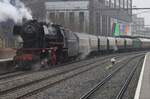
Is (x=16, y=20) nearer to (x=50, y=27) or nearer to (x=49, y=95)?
(x=50, y=27)

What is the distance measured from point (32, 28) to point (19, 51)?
1744 millimetres

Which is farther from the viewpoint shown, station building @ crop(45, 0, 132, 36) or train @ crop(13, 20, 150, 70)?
station building @ crop(45, 0, 132, 36)

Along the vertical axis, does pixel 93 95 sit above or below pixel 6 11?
below

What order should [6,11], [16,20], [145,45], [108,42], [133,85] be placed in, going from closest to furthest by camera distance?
[133,85] → [6,11] → [16,20] → [108,42] → [145,45]

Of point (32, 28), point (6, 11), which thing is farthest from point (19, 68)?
point (6, 11)

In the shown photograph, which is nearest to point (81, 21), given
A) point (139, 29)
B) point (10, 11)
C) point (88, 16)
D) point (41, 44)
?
point (88, 16)

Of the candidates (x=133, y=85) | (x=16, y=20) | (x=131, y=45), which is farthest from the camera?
(x=131, y=45)

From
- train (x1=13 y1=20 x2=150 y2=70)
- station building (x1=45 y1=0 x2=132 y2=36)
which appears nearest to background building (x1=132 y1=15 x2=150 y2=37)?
station building (x1=45 y1=0 x2=132 y2=36)

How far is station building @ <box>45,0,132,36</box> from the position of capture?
234ft

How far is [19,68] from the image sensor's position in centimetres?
2550

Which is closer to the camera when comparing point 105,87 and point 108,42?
point 105,87

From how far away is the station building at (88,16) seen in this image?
71375mm

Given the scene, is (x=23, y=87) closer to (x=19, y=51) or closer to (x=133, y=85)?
(x=133, y=85)

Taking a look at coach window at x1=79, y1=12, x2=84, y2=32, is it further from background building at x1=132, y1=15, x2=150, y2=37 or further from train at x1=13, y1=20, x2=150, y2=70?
background building at x1=132, y1=15, x2=150, y2=37
